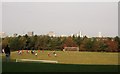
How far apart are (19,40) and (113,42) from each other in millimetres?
23179

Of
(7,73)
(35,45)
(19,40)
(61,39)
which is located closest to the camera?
(7,73)

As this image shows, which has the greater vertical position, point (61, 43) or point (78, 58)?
point (61, 43)

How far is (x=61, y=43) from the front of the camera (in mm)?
67375

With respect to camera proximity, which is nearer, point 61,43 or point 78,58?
point 78,58

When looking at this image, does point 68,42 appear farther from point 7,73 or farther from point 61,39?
point 7,73

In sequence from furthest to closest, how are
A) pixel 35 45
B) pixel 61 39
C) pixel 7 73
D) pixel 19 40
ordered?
pixel 61 39 < pixel 35 45 < pixel 19 40 < pixel 7 73

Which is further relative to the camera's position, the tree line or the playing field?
the tree line

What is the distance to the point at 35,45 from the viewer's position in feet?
212

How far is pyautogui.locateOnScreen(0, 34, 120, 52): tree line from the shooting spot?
6022cm

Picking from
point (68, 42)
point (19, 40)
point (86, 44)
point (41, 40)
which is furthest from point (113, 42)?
point (19, 40)

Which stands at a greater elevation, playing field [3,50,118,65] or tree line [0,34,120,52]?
tree line [0,34,120,52]

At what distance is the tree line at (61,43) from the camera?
198ft

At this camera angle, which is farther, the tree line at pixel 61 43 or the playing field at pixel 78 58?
the tree line at pixel 61 43

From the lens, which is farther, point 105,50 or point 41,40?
point 41,40
